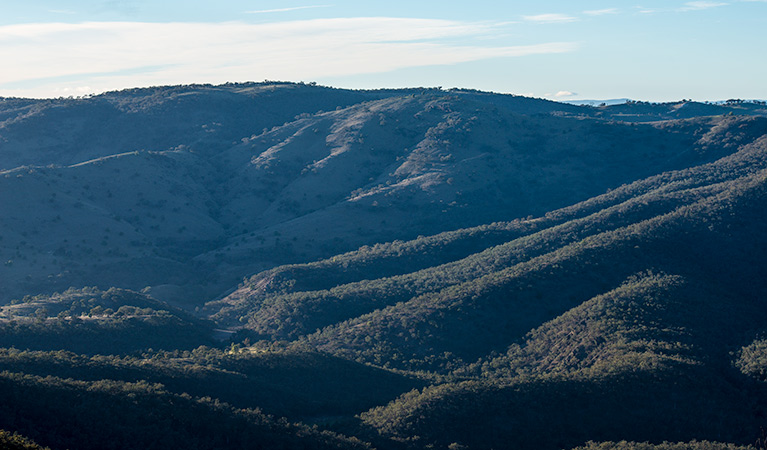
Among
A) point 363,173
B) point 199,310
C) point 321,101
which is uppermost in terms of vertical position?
point 321,101

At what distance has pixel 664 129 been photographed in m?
147

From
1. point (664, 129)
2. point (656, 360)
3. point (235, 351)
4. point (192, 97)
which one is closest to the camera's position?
point (656, 360)

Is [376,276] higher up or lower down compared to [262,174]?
lower down

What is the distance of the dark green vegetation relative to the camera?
48.2 meters

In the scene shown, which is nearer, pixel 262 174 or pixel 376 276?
pixel 376 276

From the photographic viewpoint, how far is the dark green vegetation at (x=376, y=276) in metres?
48.2

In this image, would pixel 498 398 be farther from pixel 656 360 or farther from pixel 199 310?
pixel 199 310

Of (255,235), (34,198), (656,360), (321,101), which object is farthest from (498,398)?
(321,101)

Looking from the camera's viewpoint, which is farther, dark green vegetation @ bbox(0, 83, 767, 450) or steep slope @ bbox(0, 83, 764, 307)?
steep slope @ bbox(0, 83, 764, 307)

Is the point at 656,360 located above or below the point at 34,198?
below

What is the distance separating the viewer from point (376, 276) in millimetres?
94750

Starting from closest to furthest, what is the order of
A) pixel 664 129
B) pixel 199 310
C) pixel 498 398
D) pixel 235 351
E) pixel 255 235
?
1. pixel 498 398
2. pixel 235 351
3. pixel 199 310
4. pixel 255 235
5. pixel 664 129

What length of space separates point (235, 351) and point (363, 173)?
241 feet

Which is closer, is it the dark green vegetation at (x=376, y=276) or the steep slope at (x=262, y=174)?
the dark green vegetation at (x=376, y=276)
